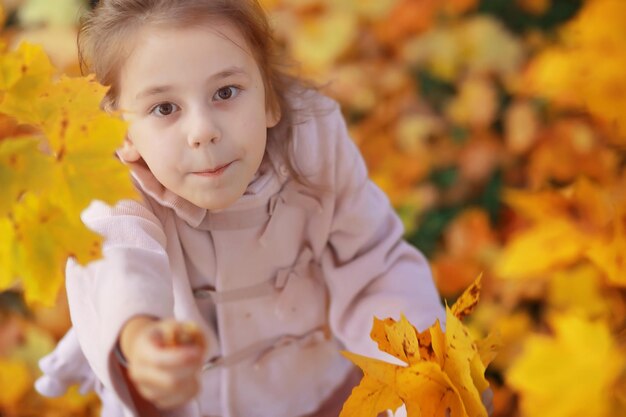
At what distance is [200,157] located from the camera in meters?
0.69

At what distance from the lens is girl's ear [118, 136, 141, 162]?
74 cm

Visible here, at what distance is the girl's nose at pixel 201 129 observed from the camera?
0.68m

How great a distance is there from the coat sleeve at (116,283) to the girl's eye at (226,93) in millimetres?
112

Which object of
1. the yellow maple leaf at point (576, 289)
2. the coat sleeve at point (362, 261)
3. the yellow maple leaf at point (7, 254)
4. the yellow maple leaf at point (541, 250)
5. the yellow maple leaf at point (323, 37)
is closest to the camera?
the yellow maple leaf at point (7, 254)

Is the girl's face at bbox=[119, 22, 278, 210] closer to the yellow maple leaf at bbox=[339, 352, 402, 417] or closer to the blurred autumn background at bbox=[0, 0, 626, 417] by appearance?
the yellow maple leaf at bbox=[339, 352, 402, 417]

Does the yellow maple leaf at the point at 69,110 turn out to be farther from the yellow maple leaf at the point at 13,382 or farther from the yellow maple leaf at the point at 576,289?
the yellow maple leaf at the point at 576,289

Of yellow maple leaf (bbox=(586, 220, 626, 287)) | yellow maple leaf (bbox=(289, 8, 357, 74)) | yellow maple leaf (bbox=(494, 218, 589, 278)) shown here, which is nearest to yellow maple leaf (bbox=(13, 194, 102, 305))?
yellow maple leaf (bbox=(586, 220, 626, 287))

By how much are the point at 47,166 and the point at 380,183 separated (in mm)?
1055

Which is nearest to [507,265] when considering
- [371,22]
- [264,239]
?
[371,22]

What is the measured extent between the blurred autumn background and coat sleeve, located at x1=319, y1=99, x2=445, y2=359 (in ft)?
0.95

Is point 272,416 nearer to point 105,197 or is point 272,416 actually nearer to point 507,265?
point 105,197

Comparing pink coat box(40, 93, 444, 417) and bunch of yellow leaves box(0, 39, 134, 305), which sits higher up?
bunch of yellow leaves box(0, 39, 134, 305)

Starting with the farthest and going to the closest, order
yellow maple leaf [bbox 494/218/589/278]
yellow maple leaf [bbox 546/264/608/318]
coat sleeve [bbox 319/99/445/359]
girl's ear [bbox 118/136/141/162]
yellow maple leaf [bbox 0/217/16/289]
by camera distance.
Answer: yellow maple leaf [bbox 546/264/608/318]
yellow maple leaf [bbox 494/218/589/278]
coat sleeve [bbox 319/99/445/359]
girl's ear [bbox 118/136/141/162]
yellow maple leaf [bbox 0/217/16/289]

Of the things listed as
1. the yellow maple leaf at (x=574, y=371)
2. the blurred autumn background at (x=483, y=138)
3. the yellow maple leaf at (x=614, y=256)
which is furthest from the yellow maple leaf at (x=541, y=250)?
the yellow maple leaf at (x=574, y=371)
